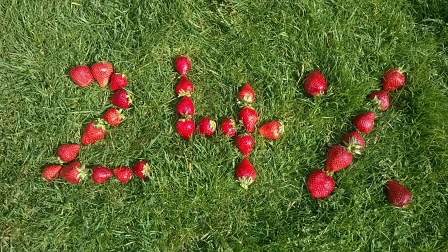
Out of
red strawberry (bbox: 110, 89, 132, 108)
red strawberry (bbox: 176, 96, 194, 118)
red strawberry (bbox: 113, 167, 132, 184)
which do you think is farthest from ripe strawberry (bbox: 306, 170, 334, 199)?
red strawberry (bbox: 110, 89, 132, 108)

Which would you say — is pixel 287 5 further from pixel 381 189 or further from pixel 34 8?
pixel 34 8

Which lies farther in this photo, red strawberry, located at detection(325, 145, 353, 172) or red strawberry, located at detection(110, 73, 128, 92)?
red strawberry, located at detection(110, 73, 128, 92)

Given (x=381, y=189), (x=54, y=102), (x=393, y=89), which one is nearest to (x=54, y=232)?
(x=54, y=102)

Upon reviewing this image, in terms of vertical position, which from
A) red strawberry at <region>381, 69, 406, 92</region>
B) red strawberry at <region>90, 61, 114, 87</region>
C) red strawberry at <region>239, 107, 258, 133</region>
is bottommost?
red strawberry at <region>239, 107, 258, 133</region>

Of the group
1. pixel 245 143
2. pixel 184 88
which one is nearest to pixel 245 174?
pixel 245 143

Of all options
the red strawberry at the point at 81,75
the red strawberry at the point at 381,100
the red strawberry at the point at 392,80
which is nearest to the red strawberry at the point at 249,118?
the red strawberry at the point at 381,100

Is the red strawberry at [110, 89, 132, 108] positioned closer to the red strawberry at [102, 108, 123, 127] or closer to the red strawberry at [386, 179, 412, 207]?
the red strawberry at [102, 108, 123, 127]
